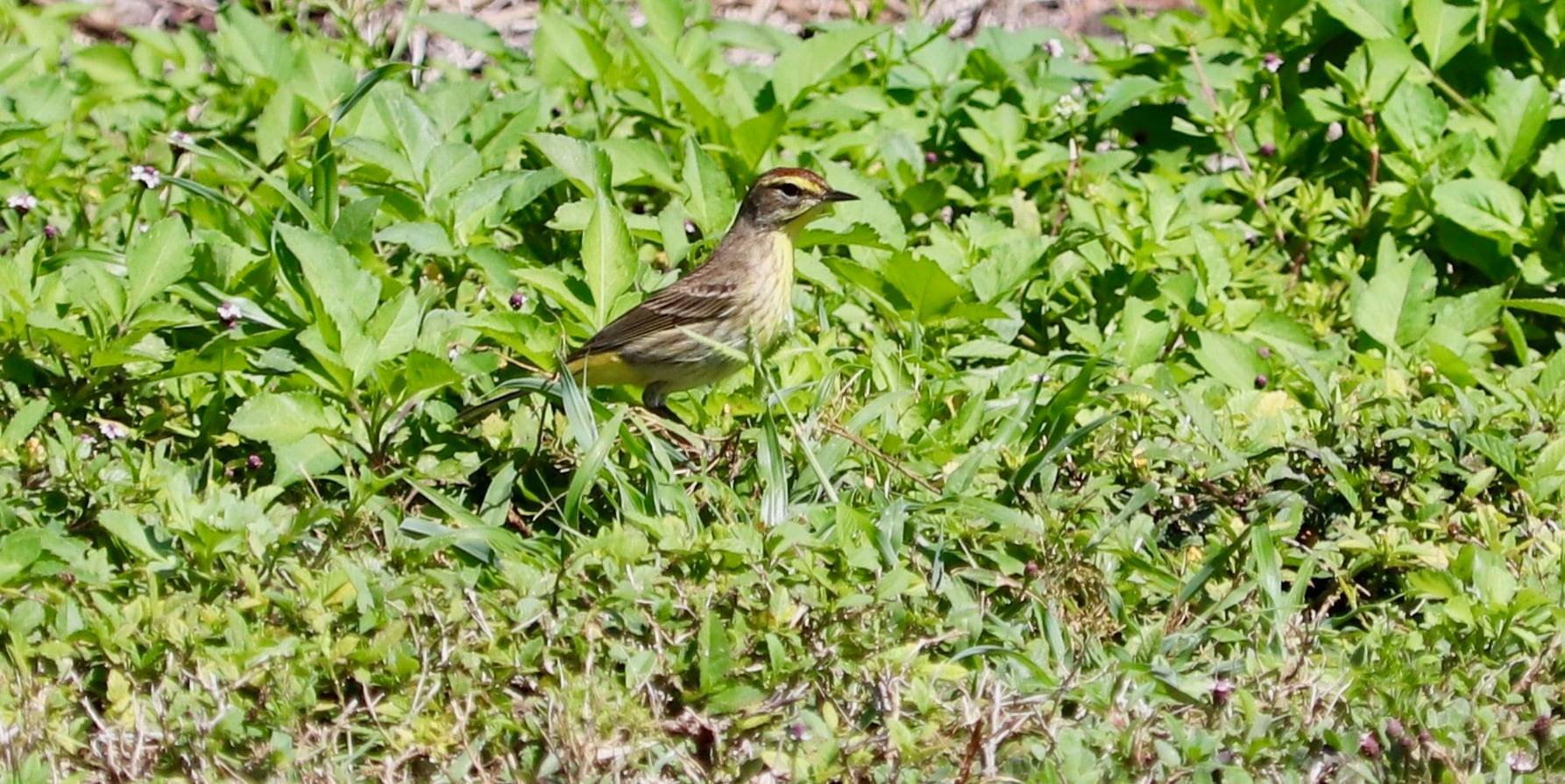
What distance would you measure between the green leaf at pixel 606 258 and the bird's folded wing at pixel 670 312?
0.07m

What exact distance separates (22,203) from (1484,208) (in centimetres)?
521

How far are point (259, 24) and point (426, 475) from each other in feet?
9.79

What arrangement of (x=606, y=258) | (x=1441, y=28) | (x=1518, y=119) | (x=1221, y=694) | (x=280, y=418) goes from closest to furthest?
(x=1221, y=694)
(x=280, y=418)
(x=606, y=258)
(x=1518, y=119)
(x=1441, y=28)

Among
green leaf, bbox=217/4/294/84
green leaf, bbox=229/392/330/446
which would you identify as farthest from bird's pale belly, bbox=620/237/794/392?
green leaf, bbox=217/4/294/84

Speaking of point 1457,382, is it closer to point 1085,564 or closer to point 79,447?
point 1085,564

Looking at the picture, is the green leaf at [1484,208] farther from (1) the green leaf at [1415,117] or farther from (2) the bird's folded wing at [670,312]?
(2) the bird's folded wing at [670,312]

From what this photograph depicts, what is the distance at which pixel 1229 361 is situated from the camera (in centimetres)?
687

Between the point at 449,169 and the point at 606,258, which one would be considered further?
the point at 449,169

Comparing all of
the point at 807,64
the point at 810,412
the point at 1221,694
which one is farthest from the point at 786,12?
the point at 1221,694

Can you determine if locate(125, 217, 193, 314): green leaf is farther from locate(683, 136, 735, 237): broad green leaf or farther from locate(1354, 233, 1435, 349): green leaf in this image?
→ locate(1354, 233, 1435, 349): green leaf

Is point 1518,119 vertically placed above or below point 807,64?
below

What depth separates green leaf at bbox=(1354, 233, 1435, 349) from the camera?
7.07 metres

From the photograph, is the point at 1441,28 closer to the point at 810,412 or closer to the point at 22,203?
the point at 810,412

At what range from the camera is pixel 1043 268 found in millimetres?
7184
